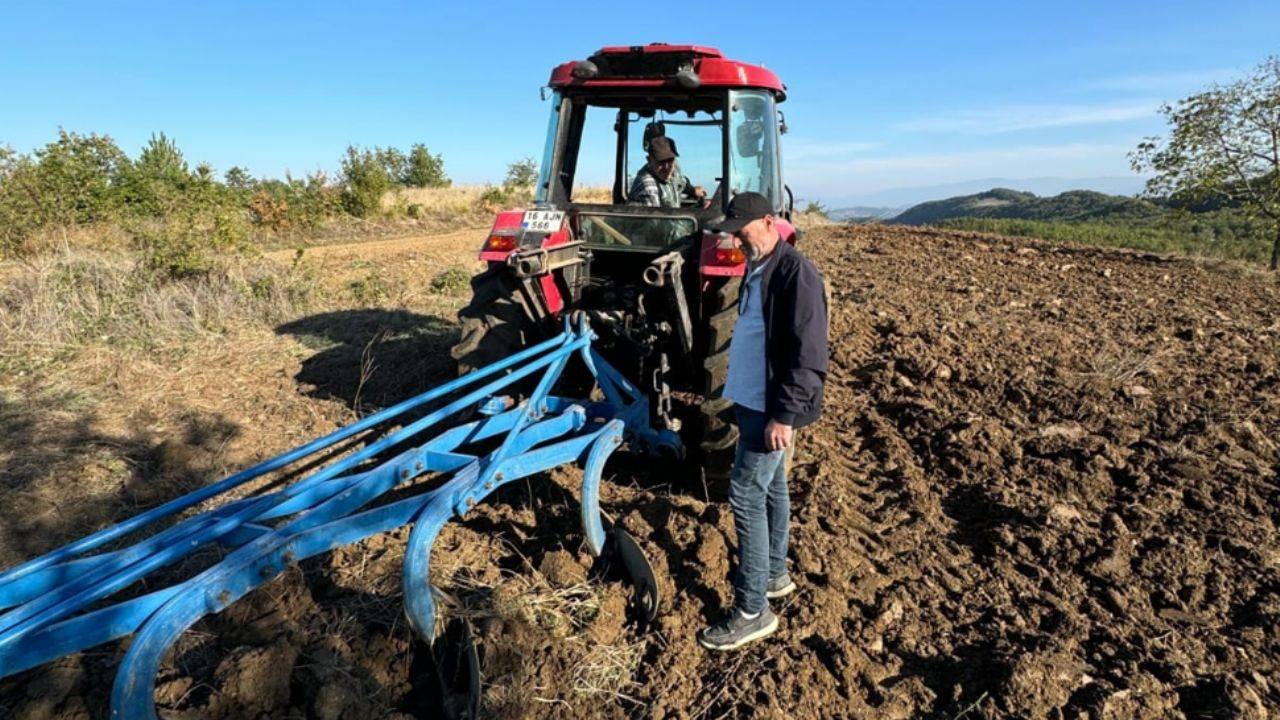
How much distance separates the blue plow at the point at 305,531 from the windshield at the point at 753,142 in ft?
4.53

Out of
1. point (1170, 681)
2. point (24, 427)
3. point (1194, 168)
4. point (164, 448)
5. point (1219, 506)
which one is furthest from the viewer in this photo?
point (1194, 168)

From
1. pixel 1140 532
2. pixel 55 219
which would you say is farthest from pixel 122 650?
pixel 55 219

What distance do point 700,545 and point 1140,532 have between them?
6.66ft

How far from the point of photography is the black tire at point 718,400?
3.33 metres

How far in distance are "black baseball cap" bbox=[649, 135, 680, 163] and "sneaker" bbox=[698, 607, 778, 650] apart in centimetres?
281

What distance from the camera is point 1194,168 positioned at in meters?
11.0

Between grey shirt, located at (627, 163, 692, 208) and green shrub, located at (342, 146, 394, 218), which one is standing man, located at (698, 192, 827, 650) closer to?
grey shirt, located at (627, 163, 692, 208)

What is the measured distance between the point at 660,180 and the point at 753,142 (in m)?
0.65

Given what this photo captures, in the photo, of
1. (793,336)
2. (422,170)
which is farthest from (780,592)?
(422,170)

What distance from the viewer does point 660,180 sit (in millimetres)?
4492

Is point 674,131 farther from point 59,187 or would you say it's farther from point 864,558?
point 59,187

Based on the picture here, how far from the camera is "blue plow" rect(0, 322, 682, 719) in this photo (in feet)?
5.90

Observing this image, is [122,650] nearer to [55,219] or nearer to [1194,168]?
[55,219]

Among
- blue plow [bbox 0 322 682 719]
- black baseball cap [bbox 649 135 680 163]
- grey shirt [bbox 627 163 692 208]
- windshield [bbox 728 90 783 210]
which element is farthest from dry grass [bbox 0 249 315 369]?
windshield [bbox 728 90 783 210]
